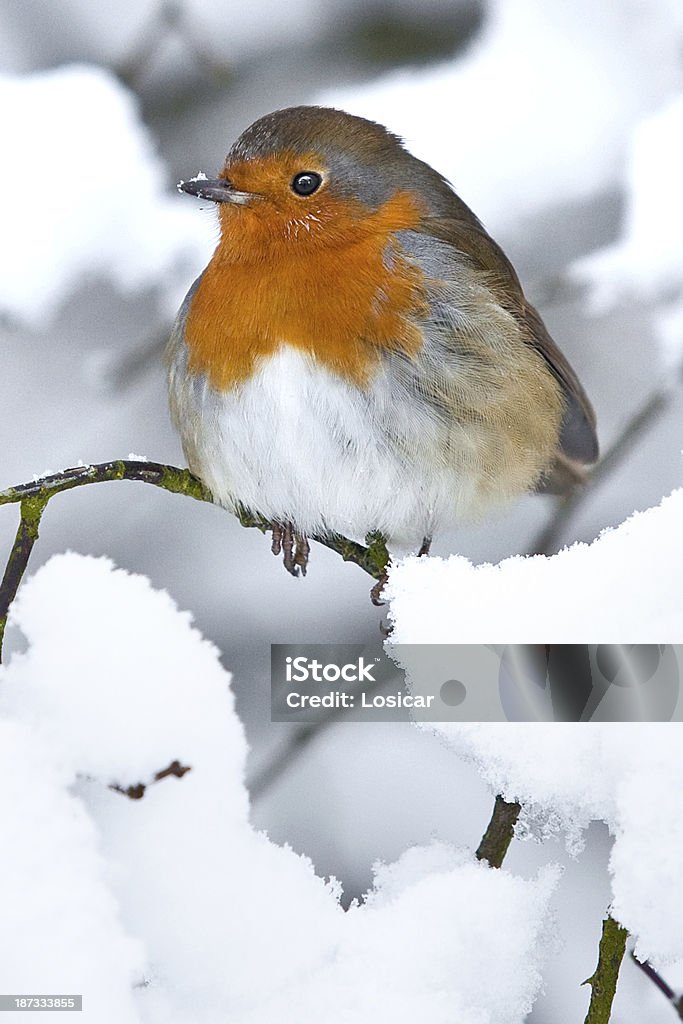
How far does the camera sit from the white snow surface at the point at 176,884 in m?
0.95

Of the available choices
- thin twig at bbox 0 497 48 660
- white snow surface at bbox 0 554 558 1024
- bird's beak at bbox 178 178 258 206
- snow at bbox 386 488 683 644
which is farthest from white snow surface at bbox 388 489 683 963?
bird's beak at bbox 178 178 258 206

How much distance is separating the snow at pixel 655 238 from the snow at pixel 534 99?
0.10 feet

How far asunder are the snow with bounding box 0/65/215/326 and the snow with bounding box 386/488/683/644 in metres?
0.64

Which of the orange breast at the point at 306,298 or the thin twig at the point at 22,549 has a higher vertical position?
the orange breast at the point at 306,298

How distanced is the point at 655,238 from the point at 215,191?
0.58 metres

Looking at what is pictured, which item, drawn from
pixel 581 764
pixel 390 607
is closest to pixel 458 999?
pixel 581 764

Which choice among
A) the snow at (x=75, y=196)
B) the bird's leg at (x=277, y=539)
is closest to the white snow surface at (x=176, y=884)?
the bird's leg at (x=277, y=539)

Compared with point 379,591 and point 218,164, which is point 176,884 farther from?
point 218,164

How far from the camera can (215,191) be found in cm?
139

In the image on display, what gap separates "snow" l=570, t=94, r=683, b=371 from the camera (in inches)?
60.1

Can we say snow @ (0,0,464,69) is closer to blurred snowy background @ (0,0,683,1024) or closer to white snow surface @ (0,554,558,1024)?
blurred snowy background @ (0,0,683,1024)

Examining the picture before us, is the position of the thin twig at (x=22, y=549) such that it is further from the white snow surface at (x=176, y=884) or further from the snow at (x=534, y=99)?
the snow at (x=534, y=99)

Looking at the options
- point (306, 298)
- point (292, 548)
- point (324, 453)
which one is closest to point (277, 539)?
point (292, 548)

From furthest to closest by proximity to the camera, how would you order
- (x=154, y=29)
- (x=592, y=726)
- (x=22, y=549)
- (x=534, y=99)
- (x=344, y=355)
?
(x=534, y=99)
(x=154, y=29)
(x=344, y=355)
(x=592, y=726)
(x=22, y=549)
